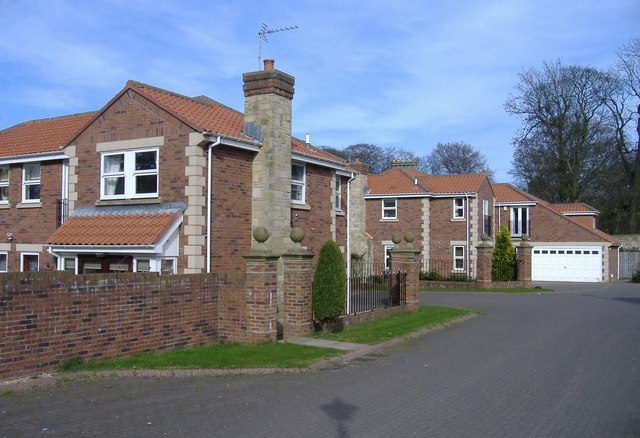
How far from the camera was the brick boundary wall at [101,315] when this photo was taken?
32.0ft

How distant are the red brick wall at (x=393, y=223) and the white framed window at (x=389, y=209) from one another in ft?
0.60

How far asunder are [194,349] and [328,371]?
2.95 metres

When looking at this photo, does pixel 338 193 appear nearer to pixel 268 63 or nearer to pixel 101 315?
pixel 268 63

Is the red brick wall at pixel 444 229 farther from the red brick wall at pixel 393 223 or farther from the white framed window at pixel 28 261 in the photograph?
the white framed window at pixel 28 261

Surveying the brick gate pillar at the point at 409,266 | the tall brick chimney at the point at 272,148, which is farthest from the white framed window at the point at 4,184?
the brick gate pillar at the point at 409,266

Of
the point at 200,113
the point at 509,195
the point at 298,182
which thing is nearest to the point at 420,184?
the point at 509,195

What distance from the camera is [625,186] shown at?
55125 mm

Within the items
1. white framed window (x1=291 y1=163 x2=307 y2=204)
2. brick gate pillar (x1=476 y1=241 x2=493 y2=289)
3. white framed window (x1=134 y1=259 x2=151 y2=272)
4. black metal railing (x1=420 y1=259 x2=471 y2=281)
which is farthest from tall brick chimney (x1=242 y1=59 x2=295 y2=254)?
black metal railing (x1=420 y1=259 x2=471 y2=281)

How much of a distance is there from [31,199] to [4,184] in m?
1.28

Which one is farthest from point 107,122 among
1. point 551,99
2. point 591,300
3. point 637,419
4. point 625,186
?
point 625,186

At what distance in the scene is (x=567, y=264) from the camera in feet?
141

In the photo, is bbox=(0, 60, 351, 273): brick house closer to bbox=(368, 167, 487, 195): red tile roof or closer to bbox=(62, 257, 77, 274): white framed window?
bbox=(62, 257, 77, 274): white framed window

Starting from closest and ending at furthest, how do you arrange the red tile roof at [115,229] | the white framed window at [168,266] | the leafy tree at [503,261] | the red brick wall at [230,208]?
1. the red tile roof at [115,229]
2. the white framed window at [168,266]
3. the red brick wall at [230,208]
4. the leafy tree at [503,261]

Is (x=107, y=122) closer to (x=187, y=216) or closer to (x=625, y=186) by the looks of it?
(x=187, y=216)
